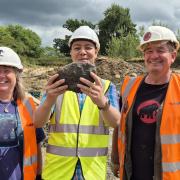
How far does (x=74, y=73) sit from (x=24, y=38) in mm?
68413

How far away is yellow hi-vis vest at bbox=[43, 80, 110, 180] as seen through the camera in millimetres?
3566

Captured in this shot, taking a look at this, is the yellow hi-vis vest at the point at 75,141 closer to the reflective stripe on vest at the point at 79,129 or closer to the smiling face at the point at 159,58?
the reflective stripe on vest at the point at 79,129

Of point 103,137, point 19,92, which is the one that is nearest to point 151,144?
point 103,137

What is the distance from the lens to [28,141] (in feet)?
11.8

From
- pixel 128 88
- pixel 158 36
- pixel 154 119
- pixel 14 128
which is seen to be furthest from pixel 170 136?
pixel 14 128

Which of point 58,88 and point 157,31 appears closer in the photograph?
point 58,88

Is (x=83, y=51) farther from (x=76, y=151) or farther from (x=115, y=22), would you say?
(x=115, y=22)

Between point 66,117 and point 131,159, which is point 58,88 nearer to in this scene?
point 66,117

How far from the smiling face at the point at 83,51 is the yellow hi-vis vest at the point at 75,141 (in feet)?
1.01

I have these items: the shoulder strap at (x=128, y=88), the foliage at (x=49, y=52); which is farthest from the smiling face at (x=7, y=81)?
the foliage at (x=49, y=52)

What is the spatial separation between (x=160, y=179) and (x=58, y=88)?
3.97ft

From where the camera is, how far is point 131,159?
367 centimetres

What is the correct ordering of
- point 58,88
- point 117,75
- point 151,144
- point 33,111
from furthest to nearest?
point 117,75
point 33,111
point 151,144
point 58,88

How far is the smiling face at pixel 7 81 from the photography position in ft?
11.6
